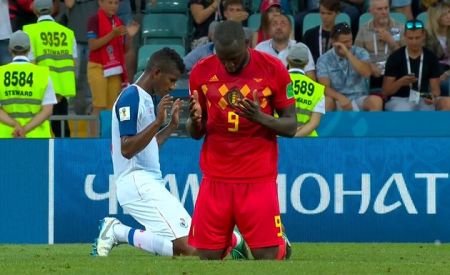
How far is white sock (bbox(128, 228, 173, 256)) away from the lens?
12.8m

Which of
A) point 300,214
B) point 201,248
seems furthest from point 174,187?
point 201,248

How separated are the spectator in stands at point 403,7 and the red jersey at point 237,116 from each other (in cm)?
969

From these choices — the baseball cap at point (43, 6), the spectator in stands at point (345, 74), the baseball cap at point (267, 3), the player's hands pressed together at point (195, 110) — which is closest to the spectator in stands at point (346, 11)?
the baseball cap at point (267, 3)

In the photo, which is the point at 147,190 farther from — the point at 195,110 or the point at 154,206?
the point at 195,110

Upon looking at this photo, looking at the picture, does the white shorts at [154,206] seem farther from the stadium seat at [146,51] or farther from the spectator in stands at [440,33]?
the spectator in stands at [440,33]

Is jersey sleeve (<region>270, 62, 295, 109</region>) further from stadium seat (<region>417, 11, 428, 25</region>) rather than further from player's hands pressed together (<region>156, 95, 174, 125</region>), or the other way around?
stadium seat (<region>417, 11, 428, 25</region>)

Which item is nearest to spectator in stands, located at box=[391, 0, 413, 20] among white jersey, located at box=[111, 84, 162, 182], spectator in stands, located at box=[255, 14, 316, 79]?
spectator in stands, located at box=[255, 14, 316, 79]

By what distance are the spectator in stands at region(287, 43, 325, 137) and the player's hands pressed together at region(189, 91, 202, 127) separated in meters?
5.69

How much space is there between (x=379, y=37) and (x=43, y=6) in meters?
4.39

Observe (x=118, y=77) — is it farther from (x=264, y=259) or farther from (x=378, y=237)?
(x=264, y=259)

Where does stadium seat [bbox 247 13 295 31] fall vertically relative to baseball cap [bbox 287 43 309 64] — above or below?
above

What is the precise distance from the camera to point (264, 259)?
37.9 ft

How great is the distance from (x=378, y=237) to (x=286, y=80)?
5.52 m

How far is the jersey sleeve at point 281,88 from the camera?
11.3m
